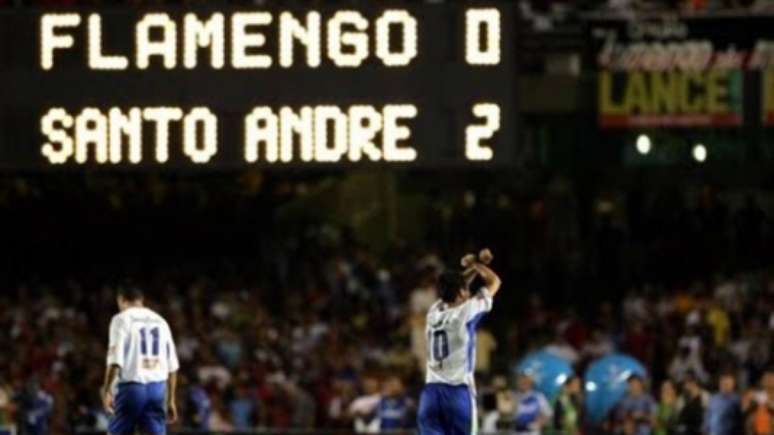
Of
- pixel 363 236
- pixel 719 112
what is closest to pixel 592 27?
pixel 719 112

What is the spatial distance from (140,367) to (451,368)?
2.37 meters

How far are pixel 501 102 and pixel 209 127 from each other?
241 cm

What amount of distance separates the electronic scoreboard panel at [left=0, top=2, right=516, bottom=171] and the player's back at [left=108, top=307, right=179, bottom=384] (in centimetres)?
273

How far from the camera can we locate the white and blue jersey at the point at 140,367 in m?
18.5

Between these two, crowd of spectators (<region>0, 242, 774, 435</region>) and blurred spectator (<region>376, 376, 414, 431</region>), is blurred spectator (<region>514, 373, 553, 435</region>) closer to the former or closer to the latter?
crowd of spectators (<region>0, 242, 774, 435</region>)

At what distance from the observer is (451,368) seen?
17828 millimetres

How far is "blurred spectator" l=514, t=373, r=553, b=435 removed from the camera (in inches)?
Result: 912

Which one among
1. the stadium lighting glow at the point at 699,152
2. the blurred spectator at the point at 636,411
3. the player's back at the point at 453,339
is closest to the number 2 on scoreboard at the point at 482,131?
the player's back at the point at 453,339

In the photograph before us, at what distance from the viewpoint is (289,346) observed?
28672 mm

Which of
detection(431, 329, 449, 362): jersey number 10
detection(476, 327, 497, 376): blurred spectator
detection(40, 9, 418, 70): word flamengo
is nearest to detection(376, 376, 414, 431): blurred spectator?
detection(476, 327, 497, 376): blurred spectator

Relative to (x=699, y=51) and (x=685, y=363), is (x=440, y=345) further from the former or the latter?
(x=699, y=51)

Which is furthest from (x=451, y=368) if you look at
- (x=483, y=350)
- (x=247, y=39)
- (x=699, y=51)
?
(x=699, y=51)

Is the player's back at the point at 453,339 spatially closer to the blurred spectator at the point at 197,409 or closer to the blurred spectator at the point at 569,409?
the blurred spectator at the point at 569,409

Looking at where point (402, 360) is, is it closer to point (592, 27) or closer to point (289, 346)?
point (289, 346)
